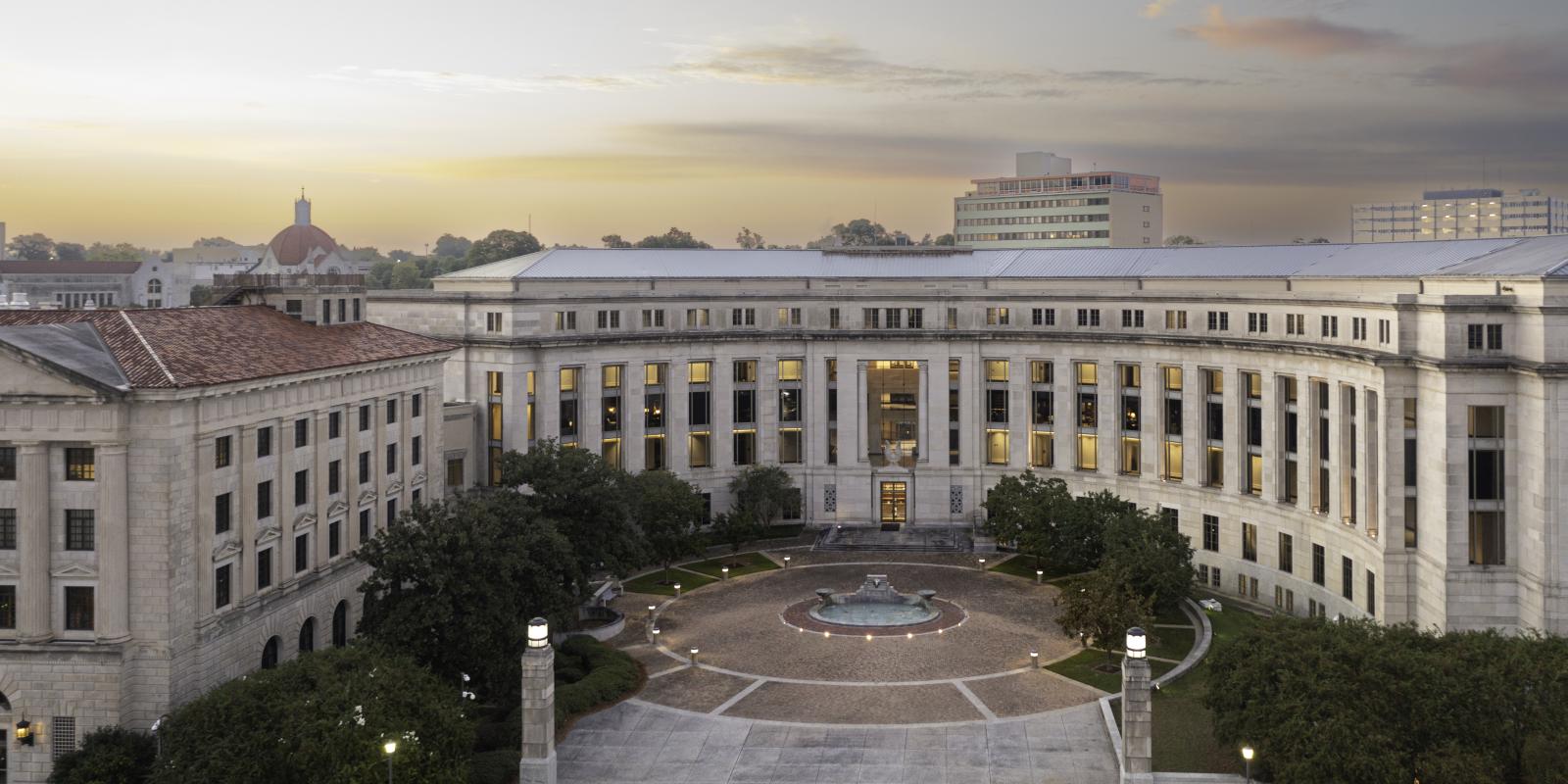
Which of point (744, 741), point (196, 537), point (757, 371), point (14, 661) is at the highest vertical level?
point (757, 371)

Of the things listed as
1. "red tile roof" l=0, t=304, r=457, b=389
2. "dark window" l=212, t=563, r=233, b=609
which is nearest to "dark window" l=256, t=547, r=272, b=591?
"dark window" l=212, t=563, r=233, b=609

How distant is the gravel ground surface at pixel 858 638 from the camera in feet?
242

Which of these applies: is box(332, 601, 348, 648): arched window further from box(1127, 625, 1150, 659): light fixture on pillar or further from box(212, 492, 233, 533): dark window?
box(1127, 625, 1150, 659): light fixture on pillar

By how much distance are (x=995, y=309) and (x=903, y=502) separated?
65.0ft

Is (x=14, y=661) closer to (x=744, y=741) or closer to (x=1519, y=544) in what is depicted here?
(x=744, y=741)

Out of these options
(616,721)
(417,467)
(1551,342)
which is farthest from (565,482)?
(1551,342)

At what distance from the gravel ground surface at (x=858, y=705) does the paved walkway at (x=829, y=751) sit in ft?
3.60

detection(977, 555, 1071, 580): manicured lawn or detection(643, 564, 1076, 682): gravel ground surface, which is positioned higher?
detection(977, 555, 1071, 580): manicured lawn

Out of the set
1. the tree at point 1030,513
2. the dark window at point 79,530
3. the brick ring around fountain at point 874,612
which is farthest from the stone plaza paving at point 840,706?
the dark window at point 79,530

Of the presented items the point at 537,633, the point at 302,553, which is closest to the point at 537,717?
the point at 537,633

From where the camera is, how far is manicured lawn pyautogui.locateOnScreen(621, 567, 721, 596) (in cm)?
9275

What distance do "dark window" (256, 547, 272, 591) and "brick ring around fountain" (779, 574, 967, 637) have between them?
107 feet

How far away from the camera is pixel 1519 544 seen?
69.1m

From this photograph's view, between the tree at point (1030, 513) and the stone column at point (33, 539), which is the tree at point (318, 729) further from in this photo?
the tree at point (1030, 513)
